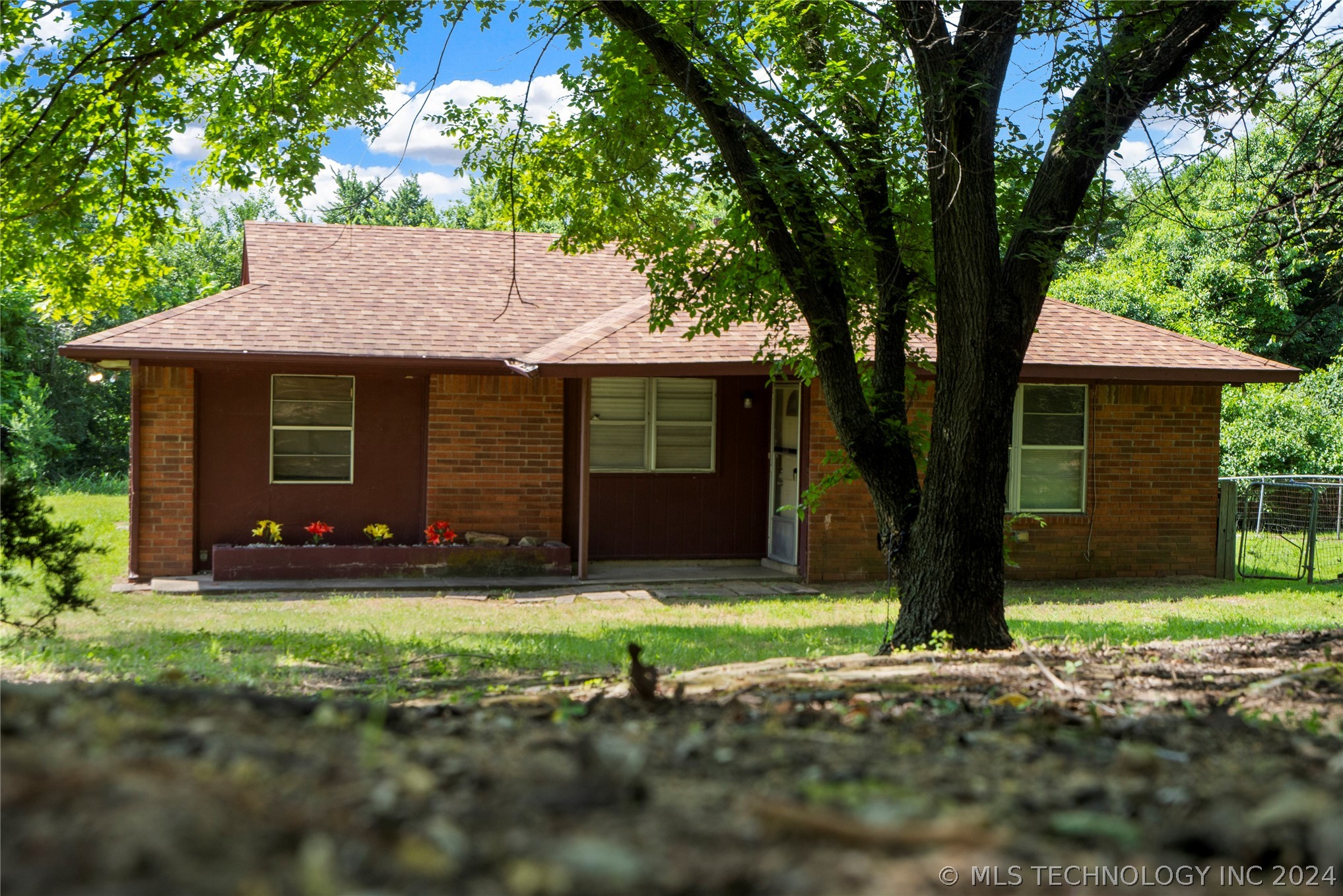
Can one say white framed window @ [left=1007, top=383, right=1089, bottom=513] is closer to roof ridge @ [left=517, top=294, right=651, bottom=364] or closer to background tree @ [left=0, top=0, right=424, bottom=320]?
roof ridge @ [left=517, top=294, right=651, bottom=364]

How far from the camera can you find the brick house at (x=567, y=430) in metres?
13.1

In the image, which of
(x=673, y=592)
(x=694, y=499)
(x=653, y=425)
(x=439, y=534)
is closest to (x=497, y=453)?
(x=439, y=534)

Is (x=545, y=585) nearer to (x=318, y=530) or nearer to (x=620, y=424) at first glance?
(x=620, y=424)

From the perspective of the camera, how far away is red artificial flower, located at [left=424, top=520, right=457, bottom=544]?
13.7 m

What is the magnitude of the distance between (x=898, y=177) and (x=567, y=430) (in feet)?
23.2

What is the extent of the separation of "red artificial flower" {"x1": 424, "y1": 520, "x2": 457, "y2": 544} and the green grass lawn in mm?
1586

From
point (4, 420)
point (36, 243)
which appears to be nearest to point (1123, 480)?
point (36, 243)

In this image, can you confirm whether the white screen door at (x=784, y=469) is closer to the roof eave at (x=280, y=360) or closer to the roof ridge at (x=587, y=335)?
the roof ridge at (x=587, y=335)

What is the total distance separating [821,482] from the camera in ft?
30.6

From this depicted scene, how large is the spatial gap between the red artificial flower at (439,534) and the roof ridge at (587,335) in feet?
7.62

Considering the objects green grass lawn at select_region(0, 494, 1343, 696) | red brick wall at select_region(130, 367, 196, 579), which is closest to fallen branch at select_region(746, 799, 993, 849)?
green grass lawn at select_region(0, 494, 1343, 696)

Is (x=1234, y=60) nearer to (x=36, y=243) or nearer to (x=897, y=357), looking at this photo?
(x=897, y=357)

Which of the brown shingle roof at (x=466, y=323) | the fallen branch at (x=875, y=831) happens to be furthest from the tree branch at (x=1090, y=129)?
the fallen branch at (x=875, y=831)

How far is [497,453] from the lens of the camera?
14.1 metres
